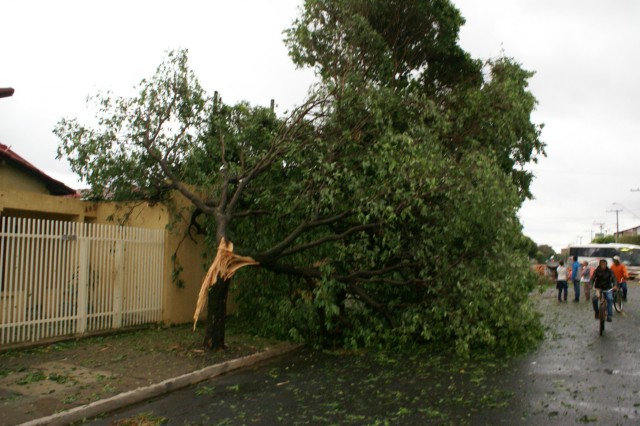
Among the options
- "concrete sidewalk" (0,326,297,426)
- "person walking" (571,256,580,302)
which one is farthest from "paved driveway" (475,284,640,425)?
"person walking" (571,256,580,302)

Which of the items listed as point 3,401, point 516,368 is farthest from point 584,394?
point 3,401

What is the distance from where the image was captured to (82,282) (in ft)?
34.7

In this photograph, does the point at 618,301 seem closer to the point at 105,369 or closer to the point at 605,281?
the point at 605,281

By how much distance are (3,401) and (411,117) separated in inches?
364

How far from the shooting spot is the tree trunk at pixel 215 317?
32.0ft

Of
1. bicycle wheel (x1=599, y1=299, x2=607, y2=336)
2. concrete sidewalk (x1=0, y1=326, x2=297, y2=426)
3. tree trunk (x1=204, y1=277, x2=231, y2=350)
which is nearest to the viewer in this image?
concrete sidewalk (x1=0, y1=326, x2=297, y2=426)

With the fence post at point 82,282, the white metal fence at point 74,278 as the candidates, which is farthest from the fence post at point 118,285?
the fence post at point 82,282

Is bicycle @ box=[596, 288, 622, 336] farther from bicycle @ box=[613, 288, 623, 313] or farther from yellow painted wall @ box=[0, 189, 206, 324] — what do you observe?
yellow painted wall @ box=[0, 189, 206, 324]

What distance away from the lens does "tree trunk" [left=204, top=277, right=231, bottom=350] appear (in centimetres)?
975

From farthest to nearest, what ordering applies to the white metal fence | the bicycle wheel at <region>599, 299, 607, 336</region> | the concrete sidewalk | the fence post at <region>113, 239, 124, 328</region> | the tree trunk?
the bicycle wheel at <region>599, 299, 607, 336</region>
the fence post at <region>113, 239, 124, 328</region>
the tree trunk
the white metal fence
the concrete sidewalk

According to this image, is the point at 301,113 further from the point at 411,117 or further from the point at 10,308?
the point at 10,308

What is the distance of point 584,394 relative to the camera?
6.84m

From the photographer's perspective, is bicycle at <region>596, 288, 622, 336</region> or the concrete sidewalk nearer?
the concrete sidewalk

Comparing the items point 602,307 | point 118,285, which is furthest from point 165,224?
point 602,307
